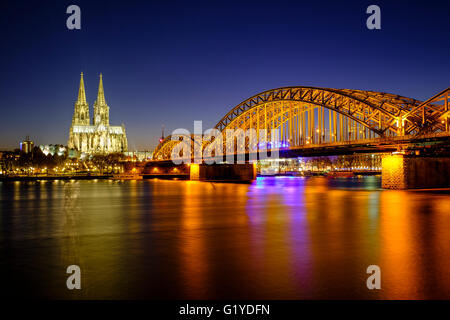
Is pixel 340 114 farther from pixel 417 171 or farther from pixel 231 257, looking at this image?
pixel 231 257

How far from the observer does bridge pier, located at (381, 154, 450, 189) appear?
49.1m

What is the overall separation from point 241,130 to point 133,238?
2932 inches

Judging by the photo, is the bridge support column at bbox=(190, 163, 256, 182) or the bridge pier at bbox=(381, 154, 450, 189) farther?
the bridge support column at bbox=(190, 163, 256, 182)

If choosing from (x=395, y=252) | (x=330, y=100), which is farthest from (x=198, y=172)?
(x=395, y=252)

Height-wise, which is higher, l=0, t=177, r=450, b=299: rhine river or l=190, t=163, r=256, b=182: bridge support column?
l=190, t=163, r=256, b=182: bridge support column

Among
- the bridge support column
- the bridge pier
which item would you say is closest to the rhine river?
the bridge pier

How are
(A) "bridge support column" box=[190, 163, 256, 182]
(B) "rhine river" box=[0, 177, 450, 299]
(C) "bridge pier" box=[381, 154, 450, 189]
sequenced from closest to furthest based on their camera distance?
(B) "rhine river" box=[0, 177, 450, 299] < (C) "bridge pier" box=[381, 154, 450, 189] < (A) "bridge support column" box=[190, 163, 256, 182]

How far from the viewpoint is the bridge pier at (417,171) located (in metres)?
49.1

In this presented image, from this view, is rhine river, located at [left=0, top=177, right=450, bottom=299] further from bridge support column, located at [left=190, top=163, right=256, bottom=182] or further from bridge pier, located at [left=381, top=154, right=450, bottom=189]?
bridge support column, located at [left=190, top=163, right=256, bottom=182]

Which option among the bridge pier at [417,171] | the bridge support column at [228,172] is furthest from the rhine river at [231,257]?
the bridge support column at [228,172]

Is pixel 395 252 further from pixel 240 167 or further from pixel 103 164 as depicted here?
pixel 103 164

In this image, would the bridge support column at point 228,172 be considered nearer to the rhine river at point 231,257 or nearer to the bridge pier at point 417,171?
the bridge pier at point 417,171

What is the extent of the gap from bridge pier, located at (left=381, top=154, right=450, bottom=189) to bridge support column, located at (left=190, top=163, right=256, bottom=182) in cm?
4578
